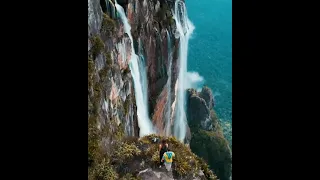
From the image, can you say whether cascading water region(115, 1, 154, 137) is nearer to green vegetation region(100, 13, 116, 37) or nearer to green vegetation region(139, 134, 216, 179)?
green vegetation region(100, 13, 116, 37)

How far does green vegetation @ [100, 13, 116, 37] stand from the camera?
11.2 m

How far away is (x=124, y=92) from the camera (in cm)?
1328

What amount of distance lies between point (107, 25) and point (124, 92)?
8.96 ft

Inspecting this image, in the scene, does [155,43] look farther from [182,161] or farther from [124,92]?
[182,161]

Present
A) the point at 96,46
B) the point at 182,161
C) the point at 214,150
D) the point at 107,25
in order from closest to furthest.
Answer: the point at 96,46, the point at 182,161, the point at 107,25, the point at 214,150

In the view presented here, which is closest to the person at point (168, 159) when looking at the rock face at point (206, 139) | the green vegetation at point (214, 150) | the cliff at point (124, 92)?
the cliff at point (124, 92)

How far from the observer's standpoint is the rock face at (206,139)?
1123 inches

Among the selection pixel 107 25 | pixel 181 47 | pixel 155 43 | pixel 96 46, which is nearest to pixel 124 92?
pixel 107 25

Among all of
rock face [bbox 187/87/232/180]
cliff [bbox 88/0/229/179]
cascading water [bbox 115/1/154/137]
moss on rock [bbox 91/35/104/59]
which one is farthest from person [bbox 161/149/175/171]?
rock face [bbox 187/87/232/180]

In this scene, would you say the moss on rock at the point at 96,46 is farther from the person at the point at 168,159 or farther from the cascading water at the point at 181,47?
the cascading water at the point at 181,47

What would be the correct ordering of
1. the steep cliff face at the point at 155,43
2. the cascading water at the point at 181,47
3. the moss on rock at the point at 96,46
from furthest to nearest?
the cascading water at the point at 181,47 < the steep cliff face at the point at 155,43 < the moss on rock at the point at 96,46

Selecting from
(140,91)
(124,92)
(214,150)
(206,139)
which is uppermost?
(124,92)

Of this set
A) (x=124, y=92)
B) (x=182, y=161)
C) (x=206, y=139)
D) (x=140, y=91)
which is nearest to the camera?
(x=182, y=161)
